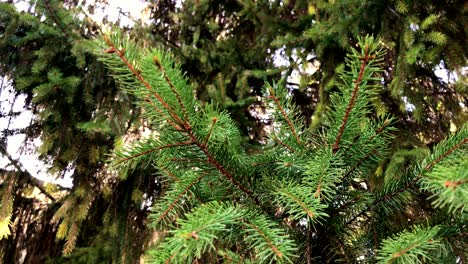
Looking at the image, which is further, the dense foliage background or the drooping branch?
the drooping branch

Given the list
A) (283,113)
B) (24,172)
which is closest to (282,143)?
(283,113)

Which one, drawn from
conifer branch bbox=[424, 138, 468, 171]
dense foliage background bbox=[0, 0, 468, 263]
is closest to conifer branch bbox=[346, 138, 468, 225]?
conifer branch bbox=[424, 138, 468, 171]

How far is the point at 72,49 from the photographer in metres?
2.34

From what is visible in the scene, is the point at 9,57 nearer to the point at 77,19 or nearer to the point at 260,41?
the point at 77,19

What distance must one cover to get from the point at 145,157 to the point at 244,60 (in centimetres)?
214

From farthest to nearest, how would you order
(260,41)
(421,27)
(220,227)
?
(260,41)
(421,27)
(220,227)

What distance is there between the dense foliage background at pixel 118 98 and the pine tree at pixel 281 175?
1.06 meters

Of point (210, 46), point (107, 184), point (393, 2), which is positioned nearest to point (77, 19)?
point (210, 46)

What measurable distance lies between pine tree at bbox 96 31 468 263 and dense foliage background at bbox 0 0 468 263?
1058 millimetres

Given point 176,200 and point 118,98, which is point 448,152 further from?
point 118,98

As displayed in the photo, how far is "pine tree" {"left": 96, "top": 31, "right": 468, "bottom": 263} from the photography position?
723 mm

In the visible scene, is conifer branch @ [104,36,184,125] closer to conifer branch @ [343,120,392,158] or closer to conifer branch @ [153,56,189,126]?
conifer branch @ [153,56,189,126]

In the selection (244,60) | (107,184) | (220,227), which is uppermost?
(244,60)

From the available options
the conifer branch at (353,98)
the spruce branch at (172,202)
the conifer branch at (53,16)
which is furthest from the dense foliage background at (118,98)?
the spruce branch at (172,202)
